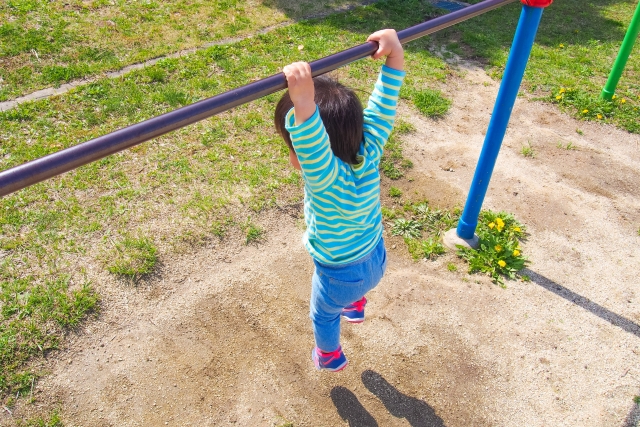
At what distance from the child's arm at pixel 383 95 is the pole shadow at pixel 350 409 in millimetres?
1378

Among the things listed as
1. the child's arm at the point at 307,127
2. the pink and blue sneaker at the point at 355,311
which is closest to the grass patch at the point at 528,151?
the pink and blue sneaker at the point at 355,311

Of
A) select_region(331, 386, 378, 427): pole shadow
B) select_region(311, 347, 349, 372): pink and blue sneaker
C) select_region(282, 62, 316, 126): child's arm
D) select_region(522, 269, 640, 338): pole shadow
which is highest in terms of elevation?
select_region(282, 62, 316, 126): child's arm

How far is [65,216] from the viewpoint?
3523 mm

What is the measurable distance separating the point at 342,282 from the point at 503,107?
5.31 feet

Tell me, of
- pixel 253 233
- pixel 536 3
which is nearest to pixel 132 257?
pixel 253 233

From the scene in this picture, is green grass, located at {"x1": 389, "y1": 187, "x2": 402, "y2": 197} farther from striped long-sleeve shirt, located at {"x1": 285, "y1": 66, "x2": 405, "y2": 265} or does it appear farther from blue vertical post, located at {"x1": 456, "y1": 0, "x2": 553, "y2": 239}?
striped long-sleeve shirt, located at {"x1": 285, "y1": 66, "x2": 405, "y2": 265}

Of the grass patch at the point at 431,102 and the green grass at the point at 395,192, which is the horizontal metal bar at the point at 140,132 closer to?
the green grass at the point at 395,192

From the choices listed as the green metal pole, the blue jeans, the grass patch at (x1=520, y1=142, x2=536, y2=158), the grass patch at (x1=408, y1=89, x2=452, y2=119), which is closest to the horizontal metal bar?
the blue jeans

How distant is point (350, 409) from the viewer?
255 centimetres

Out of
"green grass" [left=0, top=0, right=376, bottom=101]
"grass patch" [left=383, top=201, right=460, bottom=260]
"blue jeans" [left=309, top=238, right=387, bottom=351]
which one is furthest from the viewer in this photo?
"green grass" [left=0, top=0, right=376, bottom=101]

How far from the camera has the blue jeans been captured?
1.98 meters

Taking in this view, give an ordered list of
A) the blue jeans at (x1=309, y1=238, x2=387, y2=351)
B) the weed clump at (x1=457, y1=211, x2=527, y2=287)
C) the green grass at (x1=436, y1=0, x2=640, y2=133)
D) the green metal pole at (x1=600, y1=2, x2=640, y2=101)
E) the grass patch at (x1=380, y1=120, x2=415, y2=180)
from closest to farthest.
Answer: the blue jeans at (x1=309, y1=238, x2=387, y2=351) < the weed clump at (x1=457, y1=211, x2=527, y2=287) < the grass patch at (x1=380, y1=120, x2=415, y2=180) < the green metal pole at (x1=600, y1=2, x2=640, y2=101) < the green grass at (x1=436, y1=0, x2=640, y2=133)

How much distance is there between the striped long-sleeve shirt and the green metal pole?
4.08 meters

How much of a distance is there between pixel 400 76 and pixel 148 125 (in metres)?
0.93
